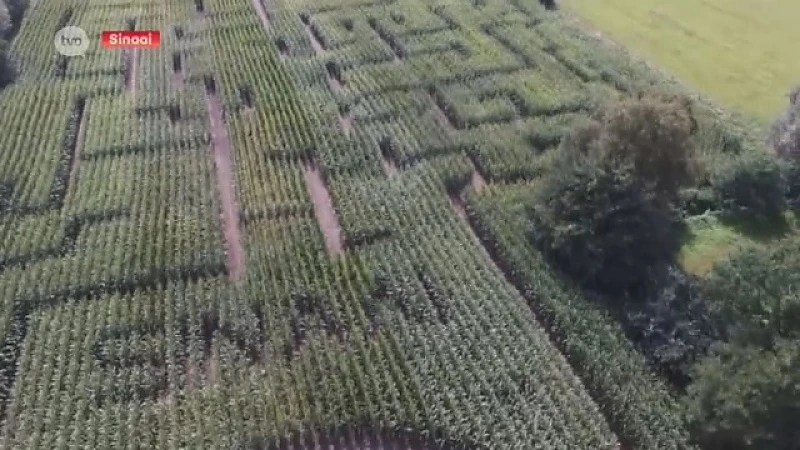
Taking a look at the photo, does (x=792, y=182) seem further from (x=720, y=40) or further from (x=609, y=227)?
(x=720, y=40)

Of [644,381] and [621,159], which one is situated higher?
[621,159]

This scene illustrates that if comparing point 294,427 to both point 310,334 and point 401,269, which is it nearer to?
point 310,334

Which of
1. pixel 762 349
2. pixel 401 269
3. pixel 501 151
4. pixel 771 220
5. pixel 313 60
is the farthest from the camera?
pixel 313 60

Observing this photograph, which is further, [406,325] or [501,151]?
[501,151]

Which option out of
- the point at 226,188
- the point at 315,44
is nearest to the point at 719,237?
the point at 226,188

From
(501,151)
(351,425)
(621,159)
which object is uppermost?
(621,159)

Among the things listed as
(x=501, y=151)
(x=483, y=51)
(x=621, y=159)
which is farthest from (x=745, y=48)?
(x=621, y=159)

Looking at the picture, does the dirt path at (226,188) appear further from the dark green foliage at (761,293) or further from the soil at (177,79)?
the dark green foliage at (761,293)
